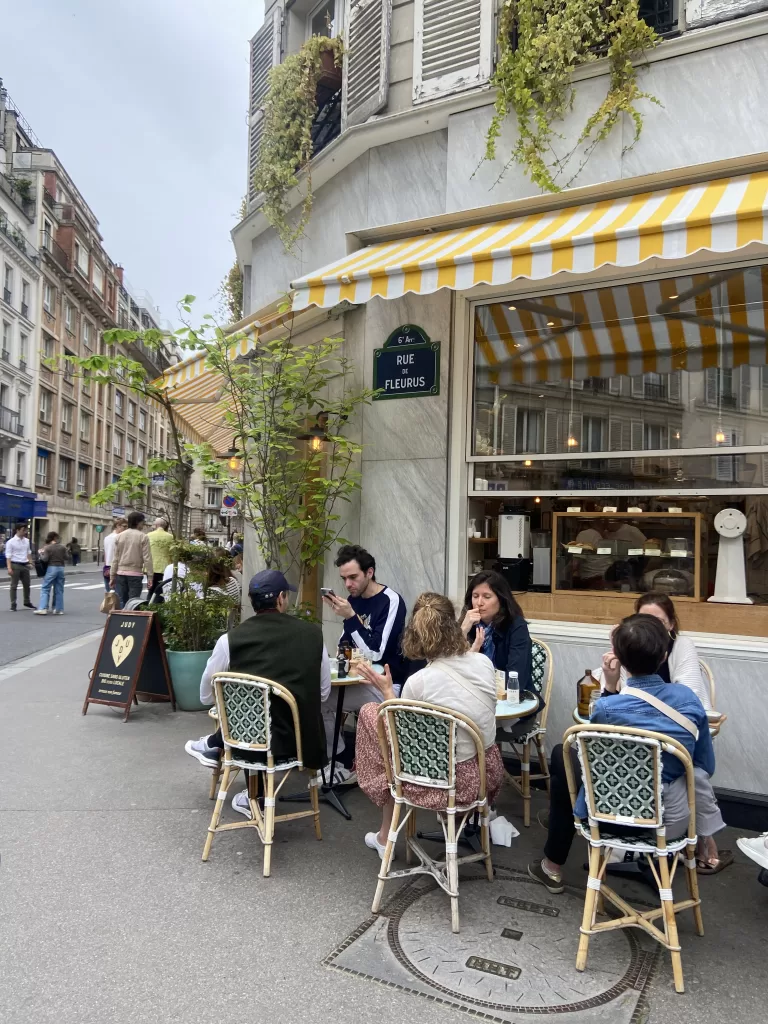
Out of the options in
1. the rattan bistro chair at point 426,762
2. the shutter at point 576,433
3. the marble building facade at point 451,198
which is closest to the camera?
the rattan bistro chair at point 426,762

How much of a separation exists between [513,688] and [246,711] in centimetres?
158

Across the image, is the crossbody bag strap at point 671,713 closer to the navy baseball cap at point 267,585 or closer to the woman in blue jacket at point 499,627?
the woman in blue jacket at point 499,627

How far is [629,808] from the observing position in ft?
9.27

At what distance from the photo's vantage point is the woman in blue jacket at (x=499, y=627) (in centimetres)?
443

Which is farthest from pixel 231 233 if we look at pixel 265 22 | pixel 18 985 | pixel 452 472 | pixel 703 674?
pixel 18 985

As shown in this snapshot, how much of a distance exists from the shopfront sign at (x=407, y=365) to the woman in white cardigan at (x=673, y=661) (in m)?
2.47

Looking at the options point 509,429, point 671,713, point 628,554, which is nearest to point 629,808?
point 671,713

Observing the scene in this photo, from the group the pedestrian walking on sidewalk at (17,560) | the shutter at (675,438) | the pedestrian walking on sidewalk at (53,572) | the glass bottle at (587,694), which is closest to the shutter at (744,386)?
the shutter at (675,438)

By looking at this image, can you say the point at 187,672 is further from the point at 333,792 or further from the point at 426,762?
the point at 426,762

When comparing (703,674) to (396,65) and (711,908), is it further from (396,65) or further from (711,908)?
(396,65)

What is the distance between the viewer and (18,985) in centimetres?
261

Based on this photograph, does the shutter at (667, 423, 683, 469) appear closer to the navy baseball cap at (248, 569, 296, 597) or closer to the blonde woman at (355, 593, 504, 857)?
the blonde woman at (355, 593, 504, 857)

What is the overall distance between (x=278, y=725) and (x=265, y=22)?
29.1 feet

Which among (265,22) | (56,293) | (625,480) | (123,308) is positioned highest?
(123,308)
